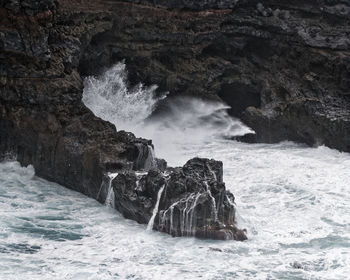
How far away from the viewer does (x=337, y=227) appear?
63.7 ft

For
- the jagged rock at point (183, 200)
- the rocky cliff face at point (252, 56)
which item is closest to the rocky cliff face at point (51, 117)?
the jagged rock at point (183, 200)

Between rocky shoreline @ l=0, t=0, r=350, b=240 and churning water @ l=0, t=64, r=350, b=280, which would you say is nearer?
churning water @ l=0, t=64, r=350, b=280

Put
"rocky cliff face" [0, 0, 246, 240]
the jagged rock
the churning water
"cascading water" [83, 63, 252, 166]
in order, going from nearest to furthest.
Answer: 1. the churning water
2. the jagged rock
3. "rocky cliff face" [0, 0, 246, 240]
4. "cascading water" [83, 63, 252, 166]

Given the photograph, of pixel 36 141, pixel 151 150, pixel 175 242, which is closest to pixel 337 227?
pixel 175 242

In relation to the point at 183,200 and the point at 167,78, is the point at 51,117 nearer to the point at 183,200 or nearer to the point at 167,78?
the point at 183,200

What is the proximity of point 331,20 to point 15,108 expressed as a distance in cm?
1595

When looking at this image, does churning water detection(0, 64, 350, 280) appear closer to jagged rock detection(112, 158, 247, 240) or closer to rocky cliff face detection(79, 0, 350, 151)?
jagged rock detection(112, 158, 247, 240)

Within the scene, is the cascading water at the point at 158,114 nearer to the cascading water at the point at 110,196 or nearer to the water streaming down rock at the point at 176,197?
the water streaming down rock at the point at 176,197

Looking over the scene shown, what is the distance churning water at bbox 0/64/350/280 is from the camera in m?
16.5

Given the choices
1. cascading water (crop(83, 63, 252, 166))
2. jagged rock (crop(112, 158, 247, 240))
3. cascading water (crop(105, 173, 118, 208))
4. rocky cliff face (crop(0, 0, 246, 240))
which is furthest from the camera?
cascading water (crop(83, 63, 252, 166))

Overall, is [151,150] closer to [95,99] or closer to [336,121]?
[95,99]

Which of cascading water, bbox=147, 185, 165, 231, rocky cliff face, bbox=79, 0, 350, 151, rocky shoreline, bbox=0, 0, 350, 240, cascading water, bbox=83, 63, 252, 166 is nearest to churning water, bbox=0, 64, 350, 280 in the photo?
cascading water, bbox=147, 185, 165, 231

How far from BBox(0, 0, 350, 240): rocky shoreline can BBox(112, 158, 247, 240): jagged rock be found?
0.03m

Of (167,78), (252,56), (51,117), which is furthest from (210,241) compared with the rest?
(252,56)
